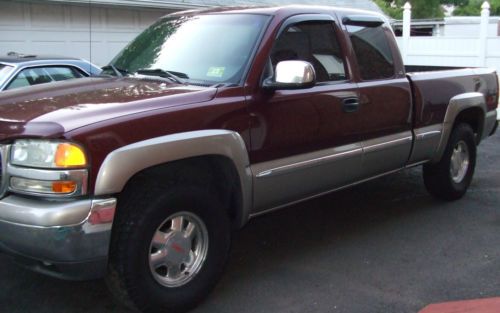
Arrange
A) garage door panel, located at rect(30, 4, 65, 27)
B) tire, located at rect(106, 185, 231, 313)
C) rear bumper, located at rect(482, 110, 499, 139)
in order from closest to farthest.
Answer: tire, located at rect(106, 185, 231, 313)
rear bumper, located at rect(482, 110, 499, 139)
garage door panel, located at rect(30, 4, 65, 27)

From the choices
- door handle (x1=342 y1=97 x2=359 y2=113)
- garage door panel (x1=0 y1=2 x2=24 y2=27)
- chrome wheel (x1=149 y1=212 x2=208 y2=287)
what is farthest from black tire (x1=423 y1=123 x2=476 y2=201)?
garage door panel (x1=0 y1=2 x2=24 y2=27)

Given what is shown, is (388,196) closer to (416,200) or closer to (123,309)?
(416,200)

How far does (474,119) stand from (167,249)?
421 cm

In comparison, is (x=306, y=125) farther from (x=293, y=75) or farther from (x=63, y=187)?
(x=63, y=187)

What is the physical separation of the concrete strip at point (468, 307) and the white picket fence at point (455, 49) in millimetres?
10939

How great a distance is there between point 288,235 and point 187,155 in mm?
1972

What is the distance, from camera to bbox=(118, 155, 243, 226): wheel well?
3602mm

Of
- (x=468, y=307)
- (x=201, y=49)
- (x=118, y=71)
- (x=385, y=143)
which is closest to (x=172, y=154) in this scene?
(x=201, y=49)

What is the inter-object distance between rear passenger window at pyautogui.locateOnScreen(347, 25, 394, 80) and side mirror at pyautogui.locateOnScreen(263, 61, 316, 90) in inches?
43.4

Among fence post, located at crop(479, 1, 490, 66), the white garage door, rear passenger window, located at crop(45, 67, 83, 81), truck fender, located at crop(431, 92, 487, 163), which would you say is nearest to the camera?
truck fender, located at crop(431, 92, 487, 163)

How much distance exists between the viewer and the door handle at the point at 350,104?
4680 mm

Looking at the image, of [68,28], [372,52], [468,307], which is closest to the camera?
[468,307]

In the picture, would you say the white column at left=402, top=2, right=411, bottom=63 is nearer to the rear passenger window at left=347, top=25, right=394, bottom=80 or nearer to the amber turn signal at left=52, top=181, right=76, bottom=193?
the rear passenger window at left=347, top=25, right=394, bottom=80

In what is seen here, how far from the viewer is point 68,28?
500 inches
